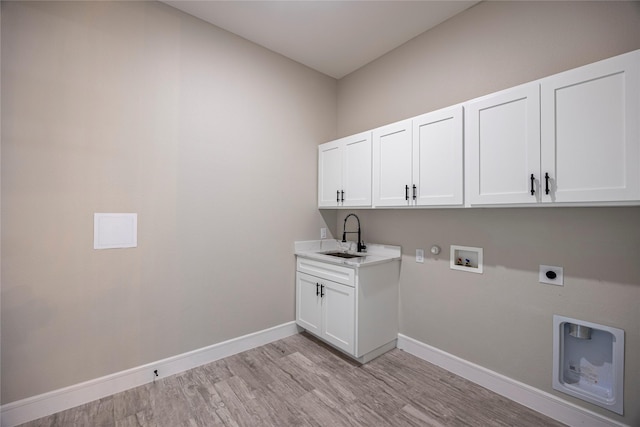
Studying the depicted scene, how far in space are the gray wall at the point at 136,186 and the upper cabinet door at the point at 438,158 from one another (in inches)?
55.3

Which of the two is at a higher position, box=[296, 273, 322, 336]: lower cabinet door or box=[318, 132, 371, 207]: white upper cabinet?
box=[318, 132, 371, 207]: white upper cabinet

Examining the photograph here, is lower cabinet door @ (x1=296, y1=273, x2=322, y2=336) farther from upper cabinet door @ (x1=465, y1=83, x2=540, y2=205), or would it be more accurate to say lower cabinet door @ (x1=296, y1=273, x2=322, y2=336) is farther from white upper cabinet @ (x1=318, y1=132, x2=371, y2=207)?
upper cabinet door @ (x1=465, y1=83, x2=540, y2=205)

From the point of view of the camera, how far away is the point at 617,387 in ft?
5.27

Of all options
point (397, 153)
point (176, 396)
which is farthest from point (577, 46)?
point (176, 396)

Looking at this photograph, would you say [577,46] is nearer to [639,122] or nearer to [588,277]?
[639,122]

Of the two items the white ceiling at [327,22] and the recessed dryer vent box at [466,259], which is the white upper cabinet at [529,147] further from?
the white ceiling at [327,22]

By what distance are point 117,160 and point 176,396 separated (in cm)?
183

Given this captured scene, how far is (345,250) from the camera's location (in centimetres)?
321

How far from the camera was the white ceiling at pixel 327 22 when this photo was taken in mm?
2273

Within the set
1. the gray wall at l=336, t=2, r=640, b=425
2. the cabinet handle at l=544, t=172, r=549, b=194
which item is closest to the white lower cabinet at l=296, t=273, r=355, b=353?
the gray wall at l=336, t=2, r=640, b=425

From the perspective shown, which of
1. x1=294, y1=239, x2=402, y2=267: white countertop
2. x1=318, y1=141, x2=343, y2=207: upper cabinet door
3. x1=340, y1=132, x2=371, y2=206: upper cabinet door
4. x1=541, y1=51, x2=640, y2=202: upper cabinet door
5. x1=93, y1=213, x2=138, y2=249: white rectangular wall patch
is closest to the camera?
x1=541, y1=51, x2=640, y2=202: upper cabinet door

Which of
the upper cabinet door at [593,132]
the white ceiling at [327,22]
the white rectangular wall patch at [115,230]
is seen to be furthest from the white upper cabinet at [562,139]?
the white rectangular wall patch at [115,230]

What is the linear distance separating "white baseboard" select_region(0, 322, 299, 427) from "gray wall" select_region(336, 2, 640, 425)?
169 centimetres

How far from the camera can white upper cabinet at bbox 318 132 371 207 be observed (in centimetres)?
274
